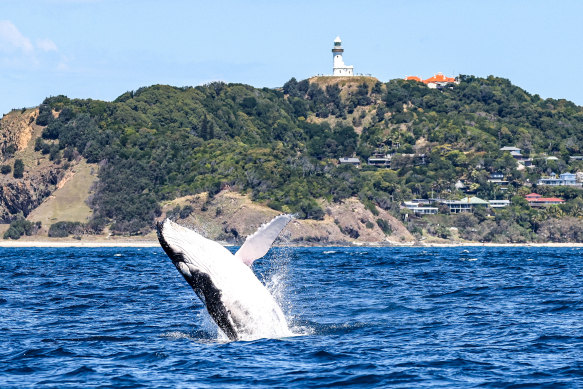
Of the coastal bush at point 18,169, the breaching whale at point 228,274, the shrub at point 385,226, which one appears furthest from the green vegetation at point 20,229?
the breaching whale at point 228,274

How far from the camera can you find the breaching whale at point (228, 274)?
17234 millimetres

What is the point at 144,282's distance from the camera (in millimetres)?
47438

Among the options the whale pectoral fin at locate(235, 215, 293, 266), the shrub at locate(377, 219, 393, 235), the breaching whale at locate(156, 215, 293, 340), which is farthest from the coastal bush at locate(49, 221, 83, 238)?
the whale pectoral fin at locate(235, 215, 293, 266)

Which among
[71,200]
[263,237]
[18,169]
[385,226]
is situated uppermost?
[18,169]

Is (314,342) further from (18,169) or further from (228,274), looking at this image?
(18,169)

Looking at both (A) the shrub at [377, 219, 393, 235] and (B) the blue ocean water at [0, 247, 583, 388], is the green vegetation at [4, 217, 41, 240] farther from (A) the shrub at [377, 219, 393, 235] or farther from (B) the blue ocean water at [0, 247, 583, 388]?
(B) the blue ocean water at [0, 247, 583, 388]

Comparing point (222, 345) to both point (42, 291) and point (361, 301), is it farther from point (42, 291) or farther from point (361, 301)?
point (42, 291)

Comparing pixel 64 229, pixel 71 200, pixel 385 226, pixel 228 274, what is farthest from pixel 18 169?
pixel 228 274

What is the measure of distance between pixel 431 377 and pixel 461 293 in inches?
818

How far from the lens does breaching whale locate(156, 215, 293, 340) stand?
17234 millimetres

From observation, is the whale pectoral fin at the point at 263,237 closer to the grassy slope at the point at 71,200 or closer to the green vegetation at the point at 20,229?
the grassy slope at the point at 71,200

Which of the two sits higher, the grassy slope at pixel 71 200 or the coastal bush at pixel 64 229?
the grassy slope at pixel 71 200

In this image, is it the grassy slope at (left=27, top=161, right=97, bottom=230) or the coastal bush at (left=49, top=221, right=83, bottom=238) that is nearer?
the coastal bush at (left=49, top=221, right=83, bottom=238)

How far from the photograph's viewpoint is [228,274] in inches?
714
